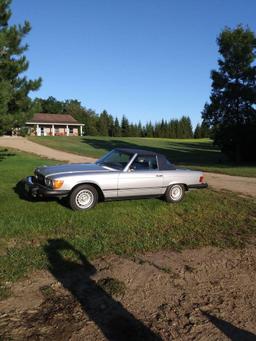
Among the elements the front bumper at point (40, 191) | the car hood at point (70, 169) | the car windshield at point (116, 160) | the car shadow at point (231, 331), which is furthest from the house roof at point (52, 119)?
the car shadow at point (231, 331)

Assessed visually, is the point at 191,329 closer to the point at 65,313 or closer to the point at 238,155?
the point at 65,313

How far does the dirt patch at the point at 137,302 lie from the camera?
3912mm

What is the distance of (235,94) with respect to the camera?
2812 cm

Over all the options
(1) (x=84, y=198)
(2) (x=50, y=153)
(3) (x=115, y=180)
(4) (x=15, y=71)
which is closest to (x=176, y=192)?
(3) (x=115, y=180)

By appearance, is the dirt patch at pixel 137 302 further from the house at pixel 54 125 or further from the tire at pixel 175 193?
the house at pixel 54 125

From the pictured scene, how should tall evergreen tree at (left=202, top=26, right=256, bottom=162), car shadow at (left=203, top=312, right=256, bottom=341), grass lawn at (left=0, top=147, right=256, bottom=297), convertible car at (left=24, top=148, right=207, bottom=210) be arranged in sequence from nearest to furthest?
car shadow at (left=203, top=312, right=256, bottom=341) → grass lawn at (left=0, top=147, right=256, bottom=297) → convertible car at (left=24, top=148, right=207, bottom=210) → tall evergreen tree at (left=202, top=26, right=256, bottom=162)

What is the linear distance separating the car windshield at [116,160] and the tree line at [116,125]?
246 feet

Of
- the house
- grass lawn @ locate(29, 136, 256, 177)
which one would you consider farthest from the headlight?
the house

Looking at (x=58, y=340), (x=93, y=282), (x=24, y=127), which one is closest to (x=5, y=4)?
(x=24, y=127)

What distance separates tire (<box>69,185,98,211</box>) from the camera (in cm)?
825

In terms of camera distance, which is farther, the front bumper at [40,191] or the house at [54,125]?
the house at [54,125]

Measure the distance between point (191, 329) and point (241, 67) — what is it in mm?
26706

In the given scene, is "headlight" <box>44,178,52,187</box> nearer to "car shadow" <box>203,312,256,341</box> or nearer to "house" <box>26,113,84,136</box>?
"car shadow" <box>203,312,256,341</box>

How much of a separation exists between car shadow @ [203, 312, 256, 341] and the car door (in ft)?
15.7
